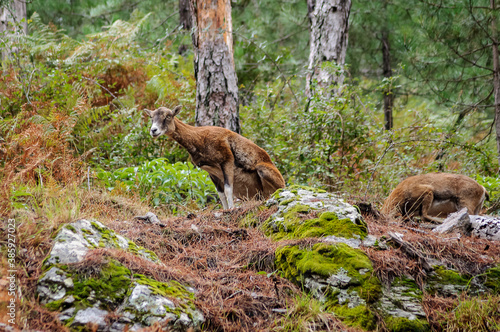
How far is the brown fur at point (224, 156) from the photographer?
6.64 meters

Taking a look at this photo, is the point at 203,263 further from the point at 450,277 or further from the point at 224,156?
the point at 224,156

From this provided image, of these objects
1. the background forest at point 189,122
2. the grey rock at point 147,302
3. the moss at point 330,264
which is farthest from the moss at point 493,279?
the grey rock at point 147,302

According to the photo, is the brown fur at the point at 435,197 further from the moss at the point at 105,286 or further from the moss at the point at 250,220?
the moss at the point at 105,286

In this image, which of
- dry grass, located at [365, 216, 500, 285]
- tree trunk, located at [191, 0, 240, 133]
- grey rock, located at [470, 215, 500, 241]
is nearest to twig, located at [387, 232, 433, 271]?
dry grass, located at [365, 216, 500, 285]

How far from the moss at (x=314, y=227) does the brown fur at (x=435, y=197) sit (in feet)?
7.31

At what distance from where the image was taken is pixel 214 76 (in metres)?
8.78

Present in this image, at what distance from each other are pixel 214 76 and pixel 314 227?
536 cm

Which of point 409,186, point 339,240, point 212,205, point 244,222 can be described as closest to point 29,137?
point 212,205

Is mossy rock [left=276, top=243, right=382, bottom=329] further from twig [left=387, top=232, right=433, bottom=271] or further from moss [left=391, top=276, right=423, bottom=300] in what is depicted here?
twig [left=387, top=232, right=433, bottom=271]

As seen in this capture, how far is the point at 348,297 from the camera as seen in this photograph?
3414 mm

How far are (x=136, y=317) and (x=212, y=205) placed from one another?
442 cm

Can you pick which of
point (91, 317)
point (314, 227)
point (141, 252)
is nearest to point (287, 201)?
point (314, 227)

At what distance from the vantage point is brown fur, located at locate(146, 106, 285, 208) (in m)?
6.64

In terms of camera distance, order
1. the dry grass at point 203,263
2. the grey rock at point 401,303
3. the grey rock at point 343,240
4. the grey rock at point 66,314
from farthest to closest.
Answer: the grey rock at point 343,240
the grey rock at point 401,303
the dry grass at point 203,263
the grey rock at point 66,314
